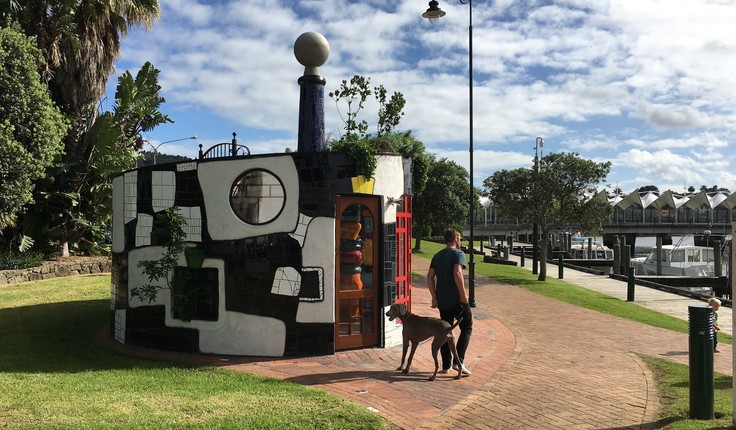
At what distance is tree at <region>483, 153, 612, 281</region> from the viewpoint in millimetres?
22781

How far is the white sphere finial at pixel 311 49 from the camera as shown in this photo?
934 centimetres

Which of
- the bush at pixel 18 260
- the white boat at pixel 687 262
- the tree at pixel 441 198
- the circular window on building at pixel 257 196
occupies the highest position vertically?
the tree at pixel 441 198

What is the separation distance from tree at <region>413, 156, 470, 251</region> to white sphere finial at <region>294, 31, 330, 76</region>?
1077 inches

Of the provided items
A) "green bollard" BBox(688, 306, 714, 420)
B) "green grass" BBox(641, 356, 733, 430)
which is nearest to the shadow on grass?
"green grass" BBox(641, 356, 733, 430)

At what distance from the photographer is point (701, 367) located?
536cm

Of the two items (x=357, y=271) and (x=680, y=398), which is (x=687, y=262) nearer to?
(x=680, y=398)

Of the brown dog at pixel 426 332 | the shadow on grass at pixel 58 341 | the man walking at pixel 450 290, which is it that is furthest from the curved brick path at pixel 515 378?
the shadow on grass at pixel 58 341

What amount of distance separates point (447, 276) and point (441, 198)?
99.5 feet

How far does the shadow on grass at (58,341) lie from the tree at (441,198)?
27149mm

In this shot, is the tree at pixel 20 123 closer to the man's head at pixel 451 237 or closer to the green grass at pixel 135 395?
the green grass at pixel 135 395

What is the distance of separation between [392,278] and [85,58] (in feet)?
57.5

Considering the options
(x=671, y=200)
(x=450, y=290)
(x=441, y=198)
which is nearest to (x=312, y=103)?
(x=450, y=290)

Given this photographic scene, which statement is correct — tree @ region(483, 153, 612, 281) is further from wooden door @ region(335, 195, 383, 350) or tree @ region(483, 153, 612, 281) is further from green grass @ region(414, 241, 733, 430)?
wooden door @ region(335, 195, 383, 350)

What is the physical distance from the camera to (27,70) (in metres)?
15.9
